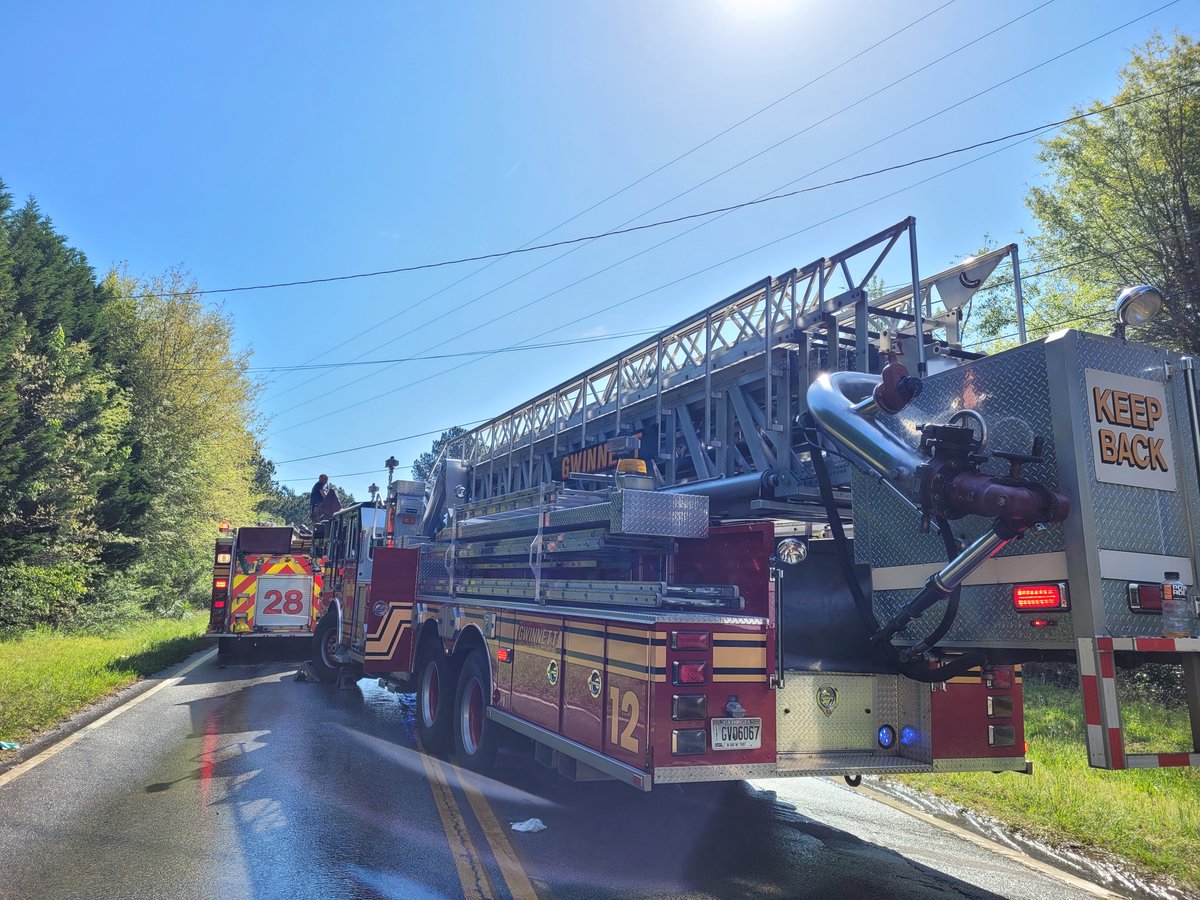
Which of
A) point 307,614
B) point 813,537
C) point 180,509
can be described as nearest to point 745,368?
point 813,537

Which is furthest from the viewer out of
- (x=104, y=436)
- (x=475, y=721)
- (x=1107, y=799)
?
(x=104, y=436)

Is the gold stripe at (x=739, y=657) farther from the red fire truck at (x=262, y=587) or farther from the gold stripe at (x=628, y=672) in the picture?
the red fire truck at (x=262, y=587)

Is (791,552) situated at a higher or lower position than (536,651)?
higher

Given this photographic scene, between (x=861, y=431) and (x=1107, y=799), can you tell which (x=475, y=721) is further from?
(x=1107, y=799)

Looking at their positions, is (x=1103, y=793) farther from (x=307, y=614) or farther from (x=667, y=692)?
(x=307, y=614)

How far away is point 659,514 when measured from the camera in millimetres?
5418

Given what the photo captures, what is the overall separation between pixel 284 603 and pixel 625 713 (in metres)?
12.0

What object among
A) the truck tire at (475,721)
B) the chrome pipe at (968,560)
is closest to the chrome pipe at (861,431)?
the chrome pipe at (968,560)

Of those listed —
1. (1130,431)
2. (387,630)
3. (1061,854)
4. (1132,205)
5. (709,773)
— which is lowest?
(1061,854)

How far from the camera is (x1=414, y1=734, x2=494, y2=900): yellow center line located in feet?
14.1

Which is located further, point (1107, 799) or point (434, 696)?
point (434, 696)

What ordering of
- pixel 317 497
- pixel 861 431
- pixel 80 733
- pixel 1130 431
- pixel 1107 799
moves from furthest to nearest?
pixel 317 497 → pixel 80 733 → pixel 1107 799 → pixel 861 431 → pixel 1130 431

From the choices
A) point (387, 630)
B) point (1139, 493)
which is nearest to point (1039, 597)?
point (1139, 493)

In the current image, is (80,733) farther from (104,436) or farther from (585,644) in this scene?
(104,436)
